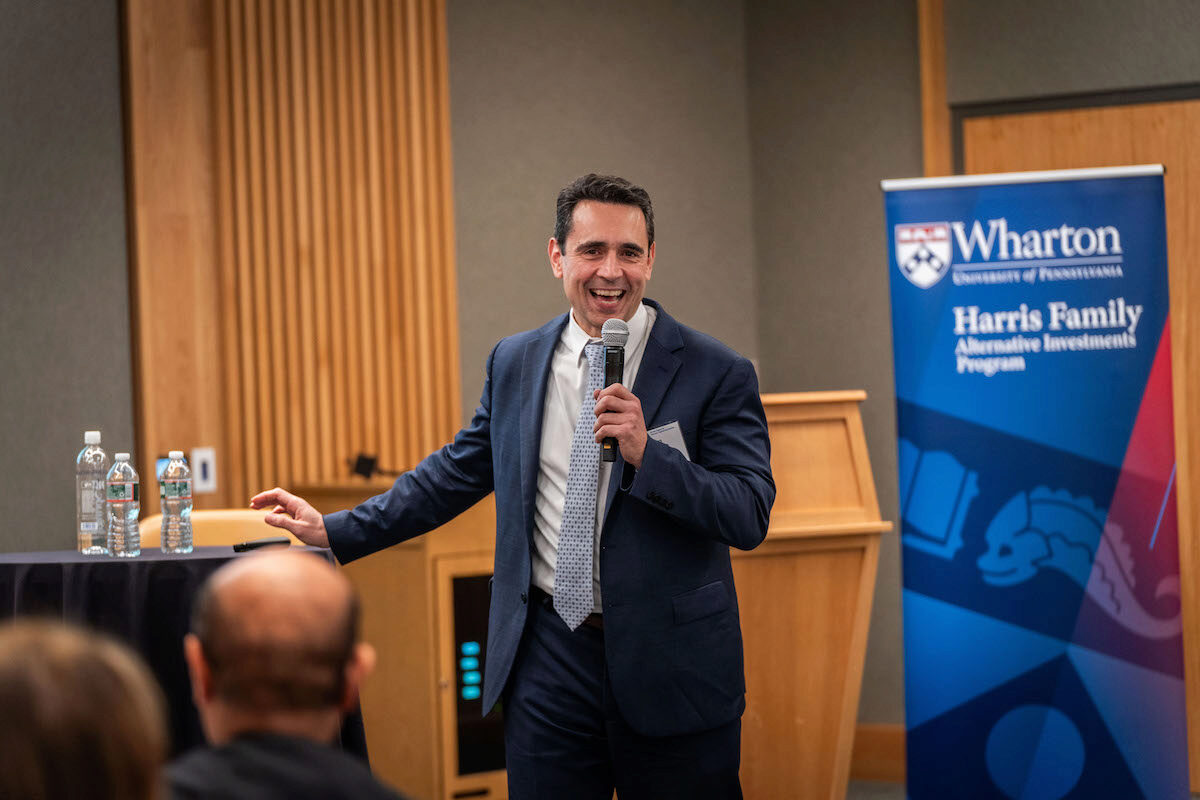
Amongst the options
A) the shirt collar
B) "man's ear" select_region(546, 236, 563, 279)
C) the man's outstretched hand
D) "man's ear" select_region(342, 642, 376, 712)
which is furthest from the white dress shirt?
"man's ear" select_region(342, 642, 376, 712)

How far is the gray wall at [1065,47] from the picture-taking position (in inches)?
172

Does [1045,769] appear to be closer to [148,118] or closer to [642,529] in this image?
[642,529]

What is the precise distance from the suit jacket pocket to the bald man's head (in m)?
1.09

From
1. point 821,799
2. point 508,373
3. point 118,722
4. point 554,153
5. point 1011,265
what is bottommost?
point 821,799

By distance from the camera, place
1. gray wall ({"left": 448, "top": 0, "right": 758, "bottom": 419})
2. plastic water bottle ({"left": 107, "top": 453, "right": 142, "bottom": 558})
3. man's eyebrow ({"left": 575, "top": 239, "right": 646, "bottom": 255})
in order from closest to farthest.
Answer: man's eyebrow ({"left": 575, "top": 239, "right": 646, "bottom": 255}) < plastic water bottle ({"left": 107, "top": 453, "right": 142, "bottom": 558}) < gray wall ({"left": 448, "top": 0, "right": 758, "bottom": 419})

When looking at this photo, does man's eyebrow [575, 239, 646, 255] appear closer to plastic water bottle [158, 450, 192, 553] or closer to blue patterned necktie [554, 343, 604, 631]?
blue patterned necktie [554, 343, 604, 631]

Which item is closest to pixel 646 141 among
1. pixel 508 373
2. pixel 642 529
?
pixel 508 373

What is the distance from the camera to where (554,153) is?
472 centimetres

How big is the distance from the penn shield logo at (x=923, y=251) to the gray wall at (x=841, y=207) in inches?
41.3

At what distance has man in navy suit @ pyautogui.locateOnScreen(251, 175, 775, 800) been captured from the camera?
2.24 meters

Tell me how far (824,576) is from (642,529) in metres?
1.53

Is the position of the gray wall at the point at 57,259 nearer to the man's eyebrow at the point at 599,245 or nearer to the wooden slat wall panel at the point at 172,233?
the wooden slat wall panel at the point at 172,233

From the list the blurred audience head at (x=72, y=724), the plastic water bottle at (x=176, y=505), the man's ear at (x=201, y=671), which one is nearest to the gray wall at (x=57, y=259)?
the plastic water bottle at (x=176, y=505)

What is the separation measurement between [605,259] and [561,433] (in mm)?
360
